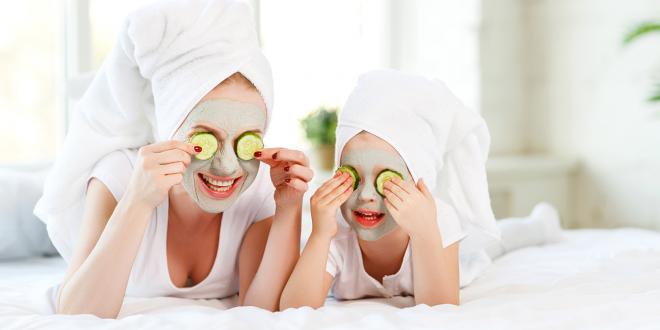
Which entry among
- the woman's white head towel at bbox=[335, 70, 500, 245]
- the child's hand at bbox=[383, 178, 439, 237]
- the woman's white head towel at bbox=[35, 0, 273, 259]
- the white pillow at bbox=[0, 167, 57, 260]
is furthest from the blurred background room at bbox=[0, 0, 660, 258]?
the child's hand at bbox=[383, 178, 439, 237]

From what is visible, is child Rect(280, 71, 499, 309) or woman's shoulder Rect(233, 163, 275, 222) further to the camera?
woman's shoulder Rect(233, 163, 275, 222)

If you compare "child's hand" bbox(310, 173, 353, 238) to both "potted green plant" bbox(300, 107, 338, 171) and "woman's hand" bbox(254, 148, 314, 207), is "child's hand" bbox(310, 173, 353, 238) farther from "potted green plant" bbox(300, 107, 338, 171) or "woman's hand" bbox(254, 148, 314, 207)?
"potted green plant" bbox(300, 107, 338, 171)

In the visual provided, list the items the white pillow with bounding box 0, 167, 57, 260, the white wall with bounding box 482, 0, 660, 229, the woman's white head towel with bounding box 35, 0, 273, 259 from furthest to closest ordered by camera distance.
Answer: the white wall with bounding box 482, 0, 660, 229
the white pillow with bounding box 0, 167, 57, 260
the woman's white head towel with bounding box 35, 0, 273, 259

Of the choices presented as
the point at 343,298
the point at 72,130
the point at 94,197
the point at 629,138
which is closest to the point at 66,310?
the point at 94,197

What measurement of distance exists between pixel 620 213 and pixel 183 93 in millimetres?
2947

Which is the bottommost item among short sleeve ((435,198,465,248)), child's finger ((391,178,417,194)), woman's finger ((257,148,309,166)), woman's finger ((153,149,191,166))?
short sleeve ((435,198,465,248))

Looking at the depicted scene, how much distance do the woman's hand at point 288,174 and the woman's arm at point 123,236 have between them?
8.2 inches

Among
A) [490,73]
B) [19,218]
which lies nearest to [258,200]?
[19,218]

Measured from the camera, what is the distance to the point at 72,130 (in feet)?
6.02

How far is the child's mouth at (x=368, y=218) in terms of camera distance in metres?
1.67

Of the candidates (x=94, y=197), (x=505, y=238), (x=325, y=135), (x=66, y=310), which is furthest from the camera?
(x=325, y=135)

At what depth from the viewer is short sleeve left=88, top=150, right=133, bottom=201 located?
5.61 ft

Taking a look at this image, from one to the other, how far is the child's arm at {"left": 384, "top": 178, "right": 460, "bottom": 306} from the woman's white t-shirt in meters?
0.39

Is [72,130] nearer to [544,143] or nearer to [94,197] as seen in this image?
[94,197]
